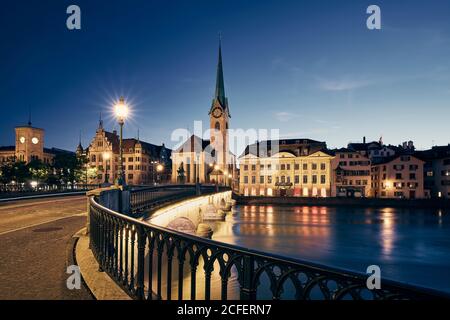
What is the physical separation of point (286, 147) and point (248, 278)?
81.6 metres

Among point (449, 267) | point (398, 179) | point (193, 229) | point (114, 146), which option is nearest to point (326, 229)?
point (449, 267)

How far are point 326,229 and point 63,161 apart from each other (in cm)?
4934

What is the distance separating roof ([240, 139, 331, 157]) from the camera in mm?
79688

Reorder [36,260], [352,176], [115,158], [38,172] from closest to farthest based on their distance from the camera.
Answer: [36,260] → [38,172] → [352,176] → [115,158]

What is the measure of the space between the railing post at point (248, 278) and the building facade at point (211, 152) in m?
90.0

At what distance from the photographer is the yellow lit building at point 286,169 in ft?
254

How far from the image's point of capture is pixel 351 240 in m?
38.9

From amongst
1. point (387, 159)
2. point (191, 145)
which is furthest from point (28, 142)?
point (387, 159)

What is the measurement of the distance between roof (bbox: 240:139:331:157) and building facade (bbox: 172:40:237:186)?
14.0 meters

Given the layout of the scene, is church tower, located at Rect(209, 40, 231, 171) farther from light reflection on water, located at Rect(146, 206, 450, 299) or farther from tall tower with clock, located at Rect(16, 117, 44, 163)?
tall tower with clock, located at Rect(16, 117, 44, 163)

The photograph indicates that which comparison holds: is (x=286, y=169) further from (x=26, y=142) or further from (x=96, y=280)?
(x=26, y=142)

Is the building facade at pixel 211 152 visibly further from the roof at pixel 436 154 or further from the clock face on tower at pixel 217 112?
the roof at pixel 436 154
